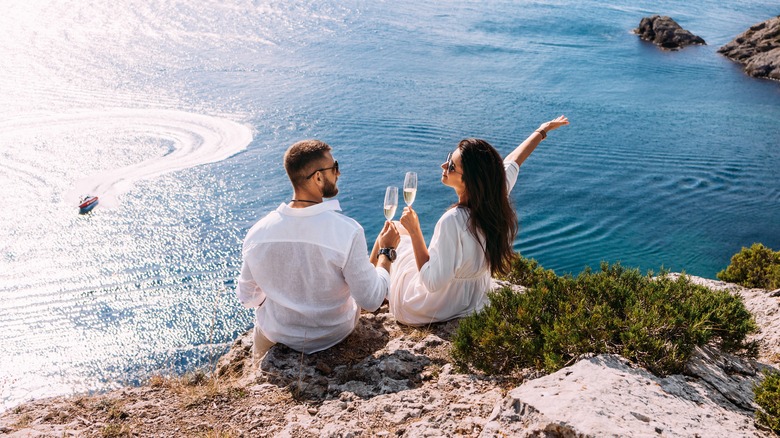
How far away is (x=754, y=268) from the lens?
971 centimetres

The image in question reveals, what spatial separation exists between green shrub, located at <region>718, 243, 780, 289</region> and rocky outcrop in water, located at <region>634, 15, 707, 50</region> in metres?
28.9

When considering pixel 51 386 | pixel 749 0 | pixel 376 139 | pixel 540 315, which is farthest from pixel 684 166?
pixel 749 0

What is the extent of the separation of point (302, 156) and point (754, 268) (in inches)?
323

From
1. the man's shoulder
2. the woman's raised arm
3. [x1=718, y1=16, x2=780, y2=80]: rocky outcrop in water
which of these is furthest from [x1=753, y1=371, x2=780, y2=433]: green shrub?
[x1=718, y1=16, x2=780, y2=80]: rocky outcrop in water

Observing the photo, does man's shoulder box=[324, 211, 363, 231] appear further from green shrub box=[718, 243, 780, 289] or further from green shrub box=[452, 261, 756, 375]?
green shrub box=[718, 243, 780, 289]

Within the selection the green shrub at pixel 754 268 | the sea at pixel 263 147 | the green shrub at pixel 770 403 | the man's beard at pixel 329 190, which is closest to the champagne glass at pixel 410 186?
the man's beard at pixel 329 190

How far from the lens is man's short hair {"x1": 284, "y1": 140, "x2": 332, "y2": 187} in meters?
4.69

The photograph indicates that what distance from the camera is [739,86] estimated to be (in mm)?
28672

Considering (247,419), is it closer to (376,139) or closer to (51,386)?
(51,386)

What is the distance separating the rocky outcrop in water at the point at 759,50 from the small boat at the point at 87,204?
1186 inches

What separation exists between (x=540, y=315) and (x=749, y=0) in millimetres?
53680

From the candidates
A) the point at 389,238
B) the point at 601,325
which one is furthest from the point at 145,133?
the point at 601,325

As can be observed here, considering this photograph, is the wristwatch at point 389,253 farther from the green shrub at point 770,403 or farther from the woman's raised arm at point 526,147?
the green shrub at point 770,403

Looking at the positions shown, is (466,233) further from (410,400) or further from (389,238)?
(410,400)
